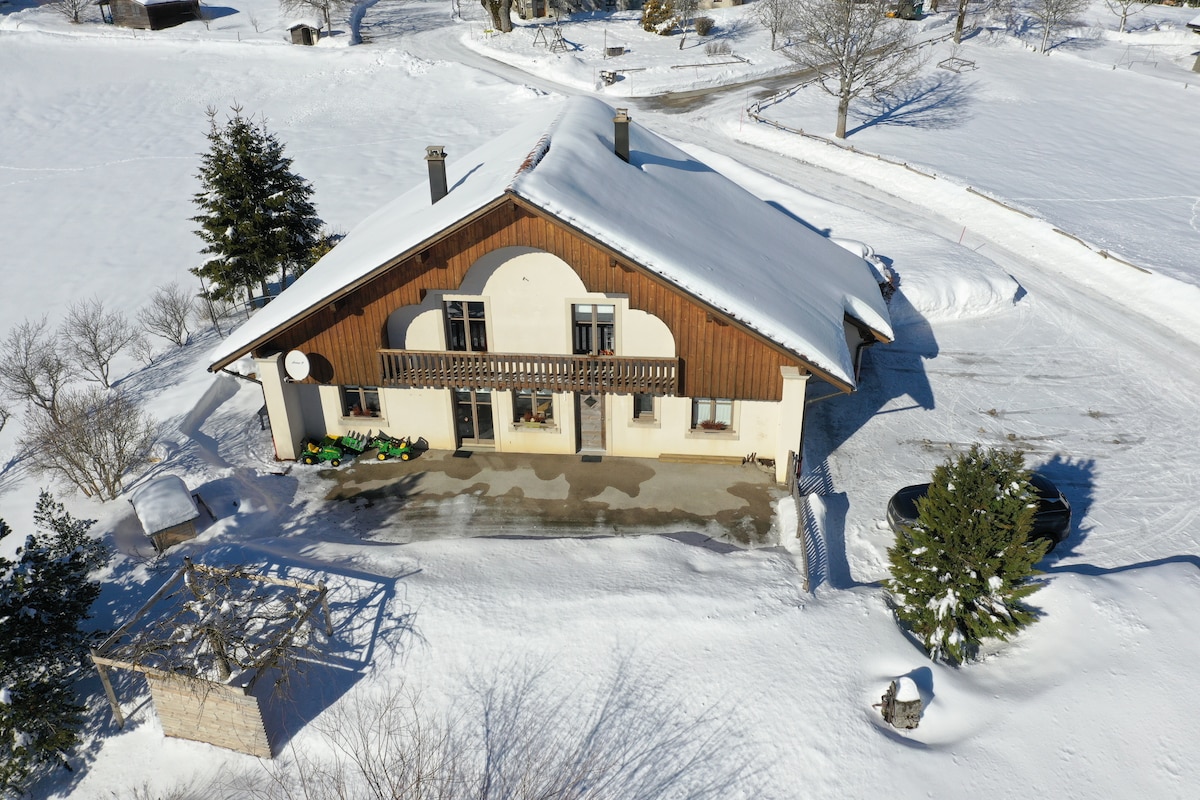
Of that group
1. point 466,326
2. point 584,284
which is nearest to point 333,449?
point 466,326

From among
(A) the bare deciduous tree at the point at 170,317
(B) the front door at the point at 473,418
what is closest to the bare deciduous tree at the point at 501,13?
(A) the bare deciduous tree at the point at 170,317

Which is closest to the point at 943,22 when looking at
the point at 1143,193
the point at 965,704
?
the point at 1143,193

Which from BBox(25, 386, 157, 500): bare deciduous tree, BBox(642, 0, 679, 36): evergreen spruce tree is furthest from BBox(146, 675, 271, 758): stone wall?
BBox(642, 0, 679, 36): evergreen spruce tree

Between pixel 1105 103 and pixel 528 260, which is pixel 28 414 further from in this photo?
pixel 1105 103

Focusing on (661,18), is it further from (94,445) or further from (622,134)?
(94,445)

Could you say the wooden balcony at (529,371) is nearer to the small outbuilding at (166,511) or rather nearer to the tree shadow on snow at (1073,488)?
the small outbuilding at (166,511)

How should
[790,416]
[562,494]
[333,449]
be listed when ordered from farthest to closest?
[333,449] → [562,494] → [790,416]
